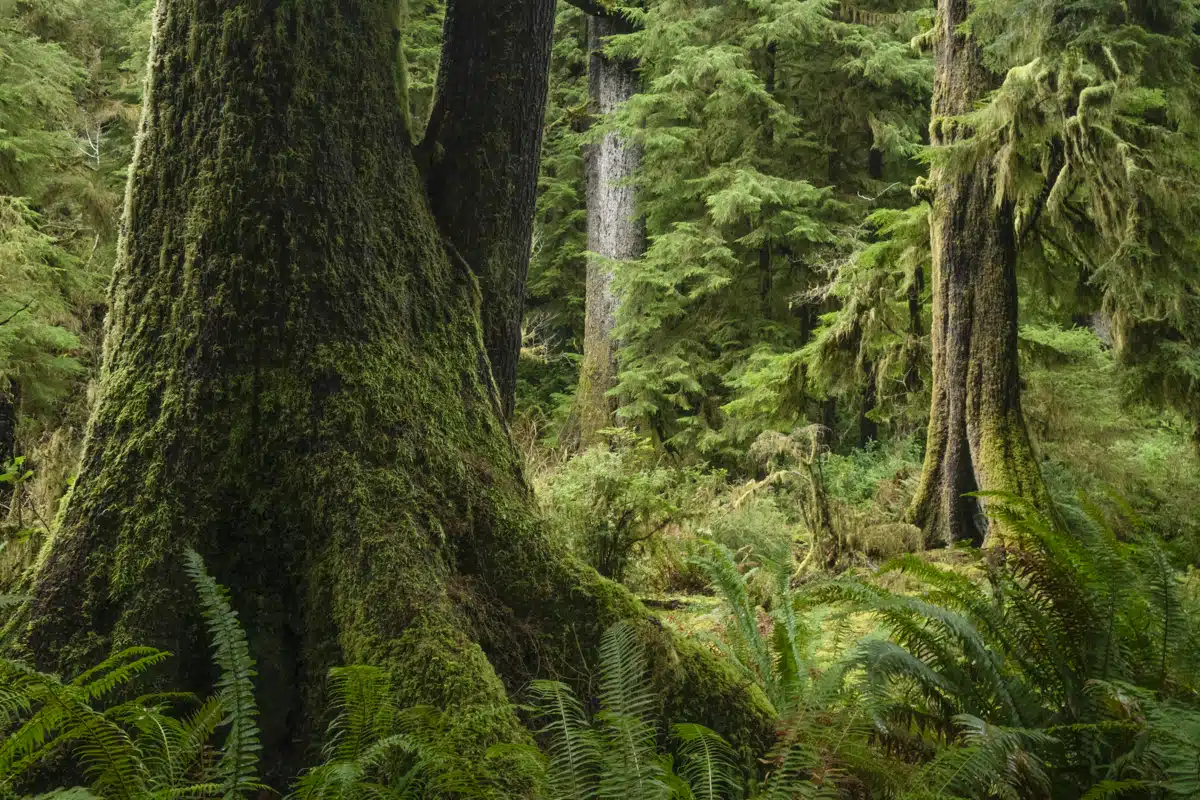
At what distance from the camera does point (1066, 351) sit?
999cm

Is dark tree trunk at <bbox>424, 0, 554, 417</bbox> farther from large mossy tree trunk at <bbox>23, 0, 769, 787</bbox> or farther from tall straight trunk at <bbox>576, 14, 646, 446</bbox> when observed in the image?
tall straight trunk at <bbox>576, 14, 646, 446</bbox>

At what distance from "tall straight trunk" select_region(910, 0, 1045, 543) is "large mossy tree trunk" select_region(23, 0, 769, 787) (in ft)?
16.2

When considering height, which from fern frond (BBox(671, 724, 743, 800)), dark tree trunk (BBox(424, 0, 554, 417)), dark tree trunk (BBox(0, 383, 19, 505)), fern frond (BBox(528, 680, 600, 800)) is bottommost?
fern frond (BBox(671, 724, 743, 800))

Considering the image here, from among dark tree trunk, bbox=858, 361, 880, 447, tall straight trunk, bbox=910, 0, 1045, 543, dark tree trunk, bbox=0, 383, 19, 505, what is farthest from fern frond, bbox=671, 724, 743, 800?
dark tree trunk, bbox=0, 383, 19, 505

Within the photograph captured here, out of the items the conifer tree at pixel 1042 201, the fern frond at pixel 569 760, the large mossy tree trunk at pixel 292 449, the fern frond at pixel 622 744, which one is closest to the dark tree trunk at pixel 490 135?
the large mossy tree trunk at pixel 292 449

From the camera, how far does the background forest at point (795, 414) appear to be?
2248mm

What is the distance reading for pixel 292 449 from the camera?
2.80 meters

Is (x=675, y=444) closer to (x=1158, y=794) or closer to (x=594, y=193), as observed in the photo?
(x=594, y=193)

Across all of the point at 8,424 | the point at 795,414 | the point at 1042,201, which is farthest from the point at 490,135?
the point at 8,424

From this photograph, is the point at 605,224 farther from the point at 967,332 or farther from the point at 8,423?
the point at 8,423

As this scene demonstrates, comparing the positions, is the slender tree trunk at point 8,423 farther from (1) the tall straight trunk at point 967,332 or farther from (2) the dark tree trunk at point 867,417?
(2) the dark tree trunk at point 867,417

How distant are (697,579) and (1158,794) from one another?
488cm

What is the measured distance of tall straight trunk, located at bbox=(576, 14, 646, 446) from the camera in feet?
45.1

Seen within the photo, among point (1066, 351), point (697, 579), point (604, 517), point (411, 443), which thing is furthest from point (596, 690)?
point (1066, 351)
